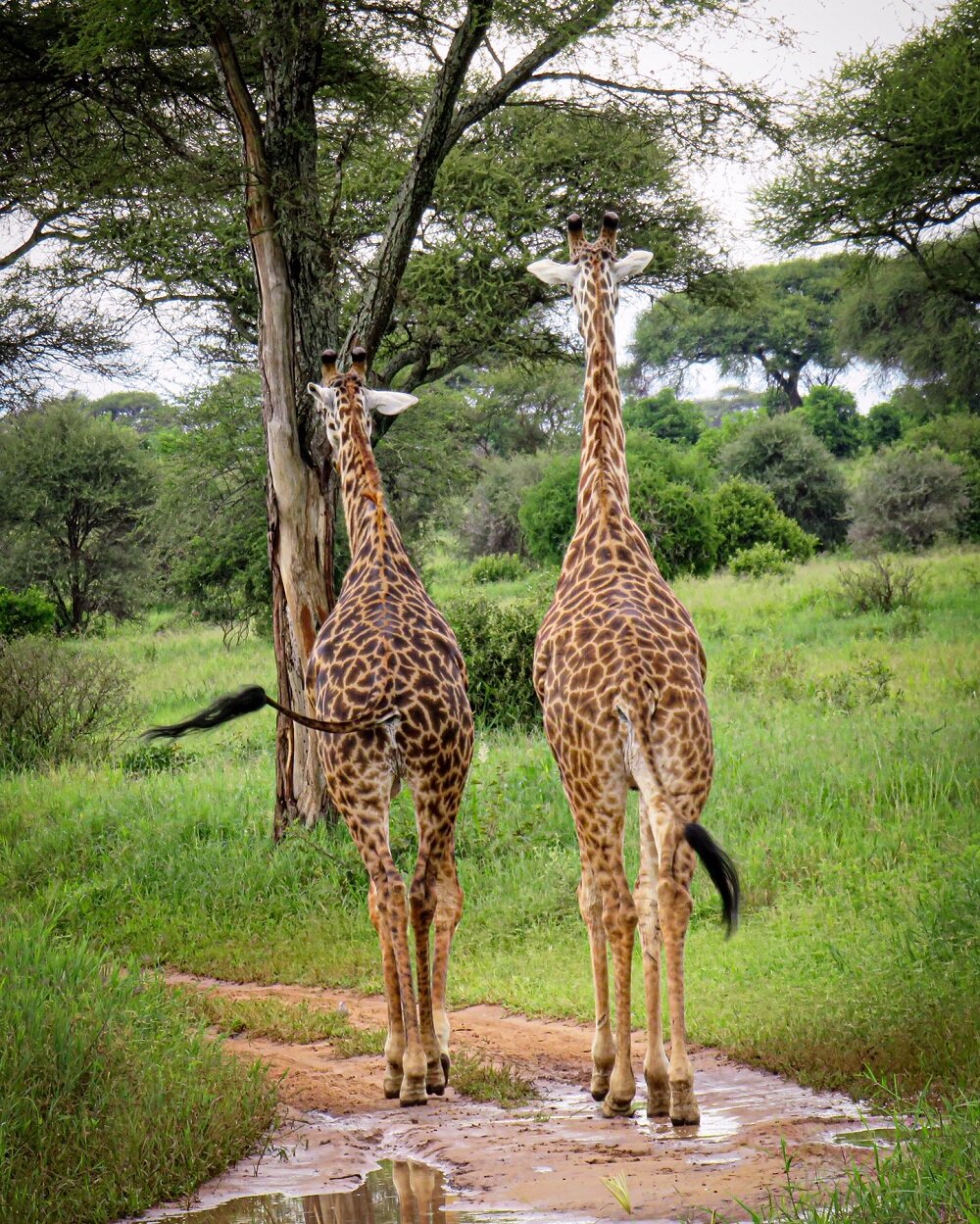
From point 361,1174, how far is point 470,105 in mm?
6813

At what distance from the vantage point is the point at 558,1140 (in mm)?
4586

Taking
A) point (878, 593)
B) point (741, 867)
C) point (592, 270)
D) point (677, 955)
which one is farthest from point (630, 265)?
point (878, 593)

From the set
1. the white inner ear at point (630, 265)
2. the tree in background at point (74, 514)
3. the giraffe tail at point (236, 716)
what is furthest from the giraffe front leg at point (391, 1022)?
the tree in background at point (74, 514)

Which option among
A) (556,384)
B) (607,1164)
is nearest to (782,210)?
(607,1164)

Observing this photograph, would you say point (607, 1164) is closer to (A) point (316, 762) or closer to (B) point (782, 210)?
(A) point (316, 762)

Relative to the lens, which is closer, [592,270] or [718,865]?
[718,865]

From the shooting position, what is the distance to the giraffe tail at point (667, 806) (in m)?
4.53

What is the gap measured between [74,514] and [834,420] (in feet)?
72.2

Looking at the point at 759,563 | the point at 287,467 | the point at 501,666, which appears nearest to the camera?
the point at 287,467

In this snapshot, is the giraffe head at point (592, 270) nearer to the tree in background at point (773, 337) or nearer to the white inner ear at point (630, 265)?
the white inner ear at point (630, 265)

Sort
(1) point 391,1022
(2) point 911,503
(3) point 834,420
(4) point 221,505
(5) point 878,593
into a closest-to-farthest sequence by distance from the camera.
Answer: (1) point 391,1022 < (5) point 878,593 < (4) point 221,505 < (2) point 911,503 < (3) point 834,420

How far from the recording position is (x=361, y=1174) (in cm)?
443

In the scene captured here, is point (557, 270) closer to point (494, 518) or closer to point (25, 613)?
point (25, 613)

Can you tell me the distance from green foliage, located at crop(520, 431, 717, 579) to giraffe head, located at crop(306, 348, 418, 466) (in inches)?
549
